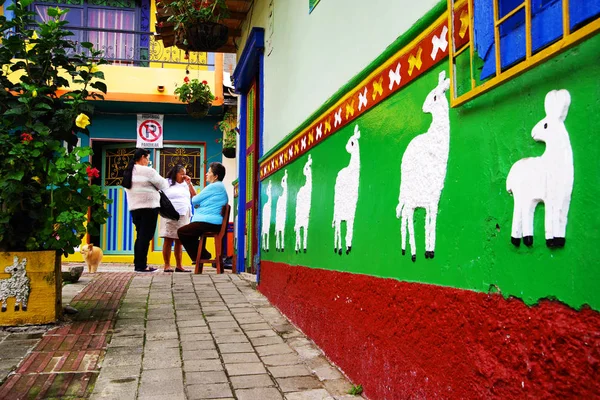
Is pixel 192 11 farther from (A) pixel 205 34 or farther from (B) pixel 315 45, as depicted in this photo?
(B) pixel 315 45

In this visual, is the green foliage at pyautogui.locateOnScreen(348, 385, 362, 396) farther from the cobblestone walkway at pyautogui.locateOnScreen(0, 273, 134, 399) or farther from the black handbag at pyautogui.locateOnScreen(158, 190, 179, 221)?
the black handbag at pyautogui.locateOnScreen(158, 190, 179, 221)

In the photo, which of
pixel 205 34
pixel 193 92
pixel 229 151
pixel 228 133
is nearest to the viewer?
pixel 205 34

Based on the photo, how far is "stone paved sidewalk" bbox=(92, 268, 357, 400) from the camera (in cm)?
295

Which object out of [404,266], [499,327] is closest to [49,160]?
[404,266]

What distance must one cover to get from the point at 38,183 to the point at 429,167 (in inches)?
134

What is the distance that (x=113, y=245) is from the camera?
1273cm

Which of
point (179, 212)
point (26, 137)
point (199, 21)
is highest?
point (199, 21)

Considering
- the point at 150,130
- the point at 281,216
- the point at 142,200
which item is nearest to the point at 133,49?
the point at 150,130

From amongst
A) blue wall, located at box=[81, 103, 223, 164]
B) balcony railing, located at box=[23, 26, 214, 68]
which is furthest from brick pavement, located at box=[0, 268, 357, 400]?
balcony railing, located at box=[23, 26, 214, 68]

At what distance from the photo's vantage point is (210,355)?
11.9ft

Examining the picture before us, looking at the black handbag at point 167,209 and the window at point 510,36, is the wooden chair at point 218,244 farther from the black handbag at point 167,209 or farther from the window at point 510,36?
the window at point 510,36

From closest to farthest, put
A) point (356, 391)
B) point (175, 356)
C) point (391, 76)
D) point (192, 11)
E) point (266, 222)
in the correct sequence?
point (391, 76) < point (356, 391) < point (175, 356) < point (266, 222) < point (192, 11)

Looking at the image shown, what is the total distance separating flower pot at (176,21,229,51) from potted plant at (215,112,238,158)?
151 inches

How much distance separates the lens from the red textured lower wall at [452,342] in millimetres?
1411
